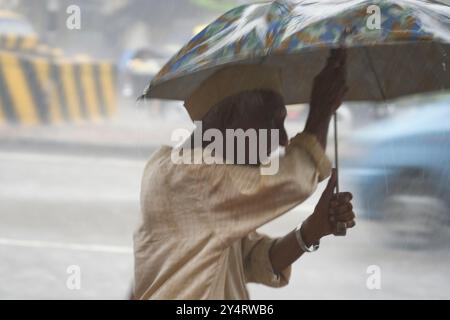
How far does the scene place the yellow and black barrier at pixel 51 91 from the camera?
11648 millimetres

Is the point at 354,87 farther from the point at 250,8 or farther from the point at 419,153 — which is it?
the point at 419,153

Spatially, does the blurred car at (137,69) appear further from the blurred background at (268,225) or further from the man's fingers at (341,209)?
the man's fingers at (341,209)

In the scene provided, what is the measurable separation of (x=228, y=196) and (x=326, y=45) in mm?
366

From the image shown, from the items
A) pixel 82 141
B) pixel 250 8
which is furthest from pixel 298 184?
pixel 82 141

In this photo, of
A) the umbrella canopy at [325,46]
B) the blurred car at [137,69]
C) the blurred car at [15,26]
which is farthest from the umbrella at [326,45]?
the blurred car at [15,26]

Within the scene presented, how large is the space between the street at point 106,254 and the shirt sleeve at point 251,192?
2.37 metres

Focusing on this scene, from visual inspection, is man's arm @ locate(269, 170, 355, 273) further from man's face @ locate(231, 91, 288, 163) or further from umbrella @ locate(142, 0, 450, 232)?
umbrella @ locate(142, 0, 450, 232)

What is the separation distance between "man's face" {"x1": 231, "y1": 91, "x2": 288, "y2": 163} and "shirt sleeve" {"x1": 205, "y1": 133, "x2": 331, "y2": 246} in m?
0.10

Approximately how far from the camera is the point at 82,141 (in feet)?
35.1

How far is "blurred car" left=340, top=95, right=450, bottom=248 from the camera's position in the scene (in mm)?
5418

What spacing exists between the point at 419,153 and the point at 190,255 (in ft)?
13.0

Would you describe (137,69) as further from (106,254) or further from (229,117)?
(229,117)

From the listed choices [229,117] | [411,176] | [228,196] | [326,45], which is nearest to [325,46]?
[326,45]

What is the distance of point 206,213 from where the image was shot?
1.64 meters
